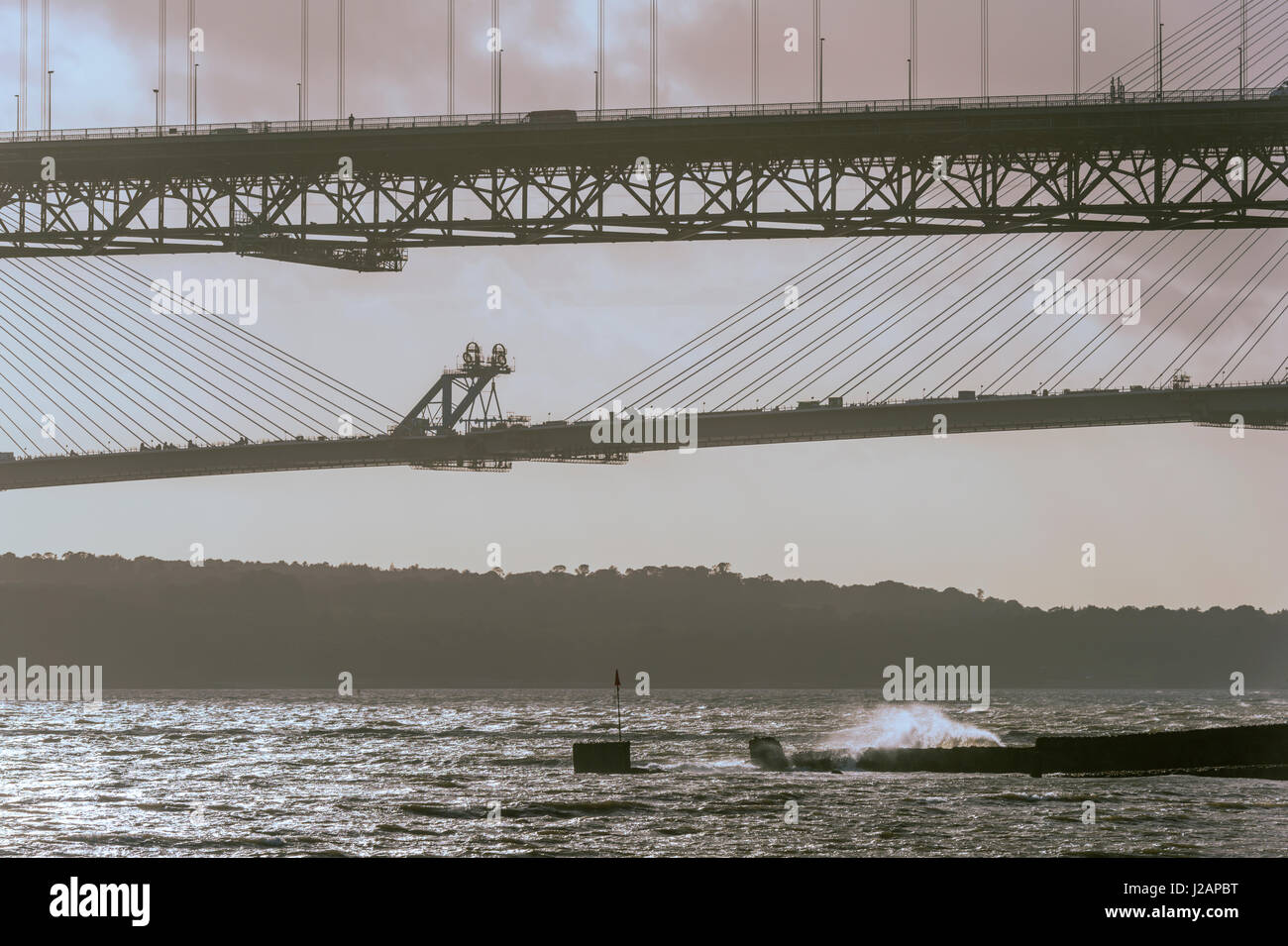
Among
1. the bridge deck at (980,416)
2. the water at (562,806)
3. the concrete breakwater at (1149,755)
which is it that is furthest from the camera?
the bridge deck at (980,416)

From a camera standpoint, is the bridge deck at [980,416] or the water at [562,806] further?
the bridge deck at [980,416]

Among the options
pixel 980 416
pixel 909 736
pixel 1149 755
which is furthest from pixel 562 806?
pixel 909 736

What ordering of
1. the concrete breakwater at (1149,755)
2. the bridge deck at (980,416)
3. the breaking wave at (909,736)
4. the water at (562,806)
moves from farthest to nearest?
the bridge deck at (980,416)
the breaking wave at (909,736)
the concrete breakwater at (1149,755)
the water at (562,806)

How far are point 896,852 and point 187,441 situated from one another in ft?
214

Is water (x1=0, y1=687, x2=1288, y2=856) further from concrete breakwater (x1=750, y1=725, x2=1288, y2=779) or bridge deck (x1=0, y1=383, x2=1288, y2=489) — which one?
bridge deck (x1=0, y1=383, x2=1288, y2=489)

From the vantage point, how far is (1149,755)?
46.1 metres

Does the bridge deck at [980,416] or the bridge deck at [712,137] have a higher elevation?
the bridge deck at [712,137]

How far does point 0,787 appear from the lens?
4725 cm

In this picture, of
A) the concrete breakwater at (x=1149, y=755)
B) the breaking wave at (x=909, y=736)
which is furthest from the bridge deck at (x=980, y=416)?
the concrete breakwater at (x=1149, y=755)

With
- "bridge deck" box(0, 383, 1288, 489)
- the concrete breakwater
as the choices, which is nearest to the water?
the concrete breakwater

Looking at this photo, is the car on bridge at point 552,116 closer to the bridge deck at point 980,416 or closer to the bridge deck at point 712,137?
the bridge deck at point 712,137

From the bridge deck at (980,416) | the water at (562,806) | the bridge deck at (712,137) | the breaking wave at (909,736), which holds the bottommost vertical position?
the breaking wave at (909,736)

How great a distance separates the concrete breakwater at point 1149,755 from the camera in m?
45.7
